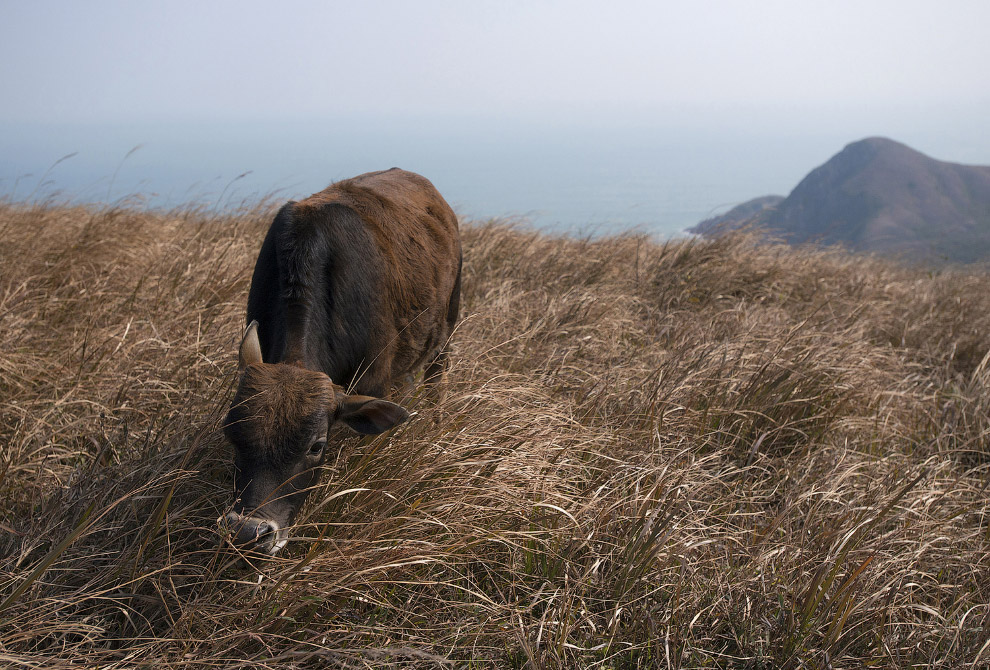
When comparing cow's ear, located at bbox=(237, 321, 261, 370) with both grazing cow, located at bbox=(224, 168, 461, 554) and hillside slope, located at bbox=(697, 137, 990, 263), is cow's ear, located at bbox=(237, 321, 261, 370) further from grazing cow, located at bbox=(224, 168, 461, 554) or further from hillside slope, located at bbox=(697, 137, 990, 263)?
hillside slope, located at bbox=(697, 137, 990, 263)

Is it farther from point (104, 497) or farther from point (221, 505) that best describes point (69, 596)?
point (221, 505)

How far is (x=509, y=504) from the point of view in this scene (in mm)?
2771

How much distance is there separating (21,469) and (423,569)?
7.11 feet

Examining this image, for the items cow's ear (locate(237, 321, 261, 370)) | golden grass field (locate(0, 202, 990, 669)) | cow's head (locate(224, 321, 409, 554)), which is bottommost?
golden grass field (locate(0, 202, 990, 669))

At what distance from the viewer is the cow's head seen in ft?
7.77

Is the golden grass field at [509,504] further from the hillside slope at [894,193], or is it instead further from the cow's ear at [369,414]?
the hillside slope at [894,193]

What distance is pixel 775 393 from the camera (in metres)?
4.11

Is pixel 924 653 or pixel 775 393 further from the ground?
pixel 775 393

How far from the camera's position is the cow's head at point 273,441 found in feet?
7.77

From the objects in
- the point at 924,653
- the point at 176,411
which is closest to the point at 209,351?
the point at 176,411

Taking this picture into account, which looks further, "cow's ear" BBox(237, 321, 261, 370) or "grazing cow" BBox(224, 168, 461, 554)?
"cow's ear" BBox(237, 321, 261, 370)

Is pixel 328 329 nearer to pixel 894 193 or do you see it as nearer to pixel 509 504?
pixel 509 504

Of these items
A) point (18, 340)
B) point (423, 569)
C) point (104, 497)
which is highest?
point (18, 340)

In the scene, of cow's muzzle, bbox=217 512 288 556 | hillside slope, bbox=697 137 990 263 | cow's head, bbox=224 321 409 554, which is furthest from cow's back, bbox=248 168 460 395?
hillside slope, bbox=697 137 990 263
